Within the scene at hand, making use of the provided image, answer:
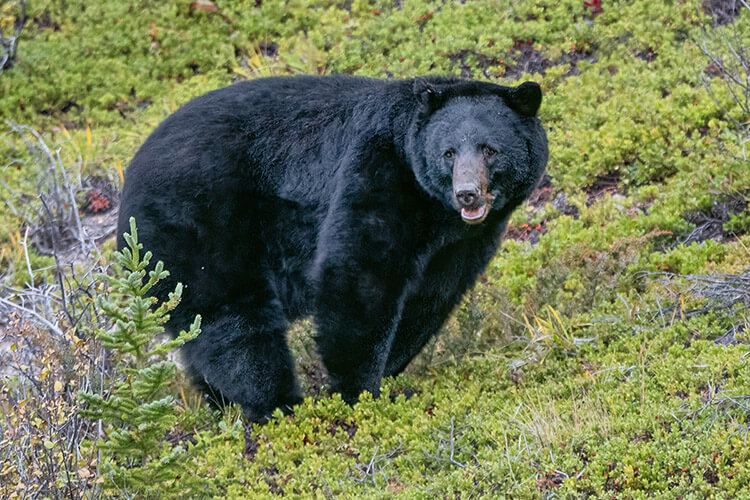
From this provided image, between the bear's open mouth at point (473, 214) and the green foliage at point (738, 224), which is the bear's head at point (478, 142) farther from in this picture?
the green foliage at point (738, 224)

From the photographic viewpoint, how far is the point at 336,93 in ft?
18.1

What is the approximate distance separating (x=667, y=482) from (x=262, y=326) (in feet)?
8.72

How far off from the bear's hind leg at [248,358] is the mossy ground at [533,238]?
0.63 feet

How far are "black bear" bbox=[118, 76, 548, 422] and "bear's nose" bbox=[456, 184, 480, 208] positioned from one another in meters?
0.09

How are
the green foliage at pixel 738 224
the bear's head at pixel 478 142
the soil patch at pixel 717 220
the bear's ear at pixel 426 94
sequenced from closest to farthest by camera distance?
the bear's head at pixel 478 142 < the bear's ear at pixel 426 94 < the green foliage at pixel 738 224 < the soil patch at pixel 717 220

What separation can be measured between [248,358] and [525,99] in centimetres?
240

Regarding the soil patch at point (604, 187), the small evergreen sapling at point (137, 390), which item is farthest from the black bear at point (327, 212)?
the soil patch at point (604, 187)

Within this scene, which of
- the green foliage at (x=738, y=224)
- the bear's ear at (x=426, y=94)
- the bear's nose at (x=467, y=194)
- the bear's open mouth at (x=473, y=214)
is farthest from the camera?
the green foliage at (x=738, y=224)

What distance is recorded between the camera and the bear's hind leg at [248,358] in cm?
527

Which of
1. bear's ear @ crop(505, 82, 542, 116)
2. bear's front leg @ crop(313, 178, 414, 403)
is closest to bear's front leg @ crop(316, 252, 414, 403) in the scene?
bear's front leg @ crop(313, 178, 414, 403)

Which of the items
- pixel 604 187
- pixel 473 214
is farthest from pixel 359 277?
pixel 604 187

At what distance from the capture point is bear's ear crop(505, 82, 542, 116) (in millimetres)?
4990

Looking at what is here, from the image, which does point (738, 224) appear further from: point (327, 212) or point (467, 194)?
point (327, 212)

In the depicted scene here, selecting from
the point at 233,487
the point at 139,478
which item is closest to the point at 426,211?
the point at 233,487
